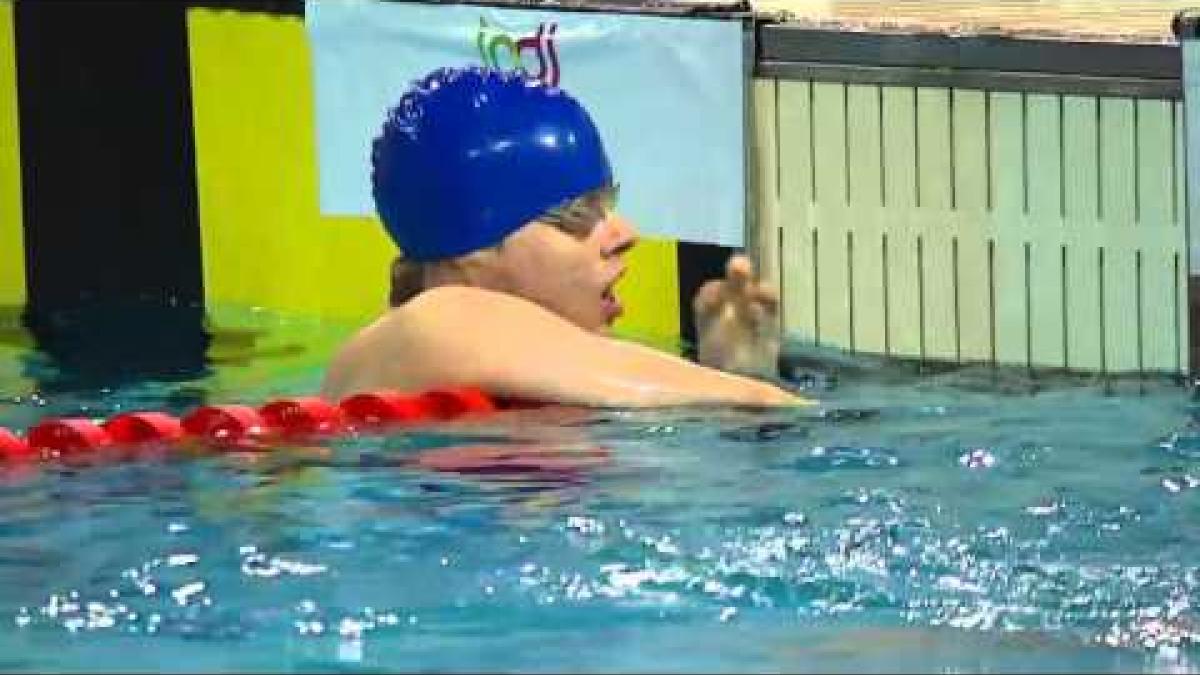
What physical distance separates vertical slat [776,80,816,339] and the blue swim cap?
1580mm

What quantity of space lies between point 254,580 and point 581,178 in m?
1.73

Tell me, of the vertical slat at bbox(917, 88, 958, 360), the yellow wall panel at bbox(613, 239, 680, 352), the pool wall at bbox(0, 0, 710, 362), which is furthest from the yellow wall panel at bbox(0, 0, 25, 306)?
the vertical slat at bbox(917, 88, 958, 360)

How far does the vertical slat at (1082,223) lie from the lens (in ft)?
21.9

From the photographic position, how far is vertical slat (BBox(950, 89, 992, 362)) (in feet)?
22.5

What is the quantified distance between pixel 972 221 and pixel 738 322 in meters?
1.45

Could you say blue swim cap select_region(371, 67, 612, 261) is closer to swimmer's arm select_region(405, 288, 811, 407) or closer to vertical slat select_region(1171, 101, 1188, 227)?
swimmer's arm select_region(405, 288, 811, 407)

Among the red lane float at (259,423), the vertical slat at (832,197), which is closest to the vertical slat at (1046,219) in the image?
the vertical slat at (832,197)

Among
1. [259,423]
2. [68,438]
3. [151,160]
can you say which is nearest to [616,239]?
[259,423]

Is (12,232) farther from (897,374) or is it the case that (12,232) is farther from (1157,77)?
(1157,77)

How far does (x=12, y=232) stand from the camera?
28.6ft

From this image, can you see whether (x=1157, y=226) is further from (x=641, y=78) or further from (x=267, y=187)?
(x=267, y=187)

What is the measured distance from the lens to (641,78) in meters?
7.38

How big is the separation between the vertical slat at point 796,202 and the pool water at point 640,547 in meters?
1.62

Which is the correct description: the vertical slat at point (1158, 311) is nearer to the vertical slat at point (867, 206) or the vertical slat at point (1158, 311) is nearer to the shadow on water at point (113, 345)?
the vertical slat at point (867, 206)
